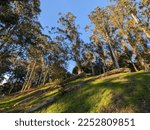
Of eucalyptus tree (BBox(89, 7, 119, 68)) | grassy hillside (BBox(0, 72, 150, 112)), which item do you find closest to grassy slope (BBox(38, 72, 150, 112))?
grassy hillside (BBox(0, 72, 150, 112))

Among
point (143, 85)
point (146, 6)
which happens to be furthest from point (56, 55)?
point (143, 85)

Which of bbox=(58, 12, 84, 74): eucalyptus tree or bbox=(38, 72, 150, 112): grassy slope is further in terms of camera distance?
bbox=(58, 12, 84, 74): eucalyptus tree

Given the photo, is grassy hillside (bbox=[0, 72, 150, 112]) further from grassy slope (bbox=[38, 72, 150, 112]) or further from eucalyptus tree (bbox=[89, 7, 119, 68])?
eucalyptus tree (bbox=[89, 7, 119, 68])

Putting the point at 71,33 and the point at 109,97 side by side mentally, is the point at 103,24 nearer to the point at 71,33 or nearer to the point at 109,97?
the point at 71,33

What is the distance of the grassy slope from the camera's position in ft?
55.4

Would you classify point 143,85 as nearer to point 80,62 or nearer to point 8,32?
point 8,32

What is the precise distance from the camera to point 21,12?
34.7 m

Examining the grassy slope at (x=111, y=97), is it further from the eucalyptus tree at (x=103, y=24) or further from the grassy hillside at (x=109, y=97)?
the eucalyptus tree at (x=103, y=24)

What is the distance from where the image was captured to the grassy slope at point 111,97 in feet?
55.4

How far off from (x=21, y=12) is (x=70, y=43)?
27690 mm

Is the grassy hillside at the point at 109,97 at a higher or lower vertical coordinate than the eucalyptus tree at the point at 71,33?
lower

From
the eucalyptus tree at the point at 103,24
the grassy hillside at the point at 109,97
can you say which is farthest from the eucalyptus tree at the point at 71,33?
the grassy hillside at the point at 109,97

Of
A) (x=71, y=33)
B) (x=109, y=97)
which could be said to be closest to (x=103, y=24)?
(x=71, y=33)

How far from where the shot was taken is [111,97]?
1816 centimetres
